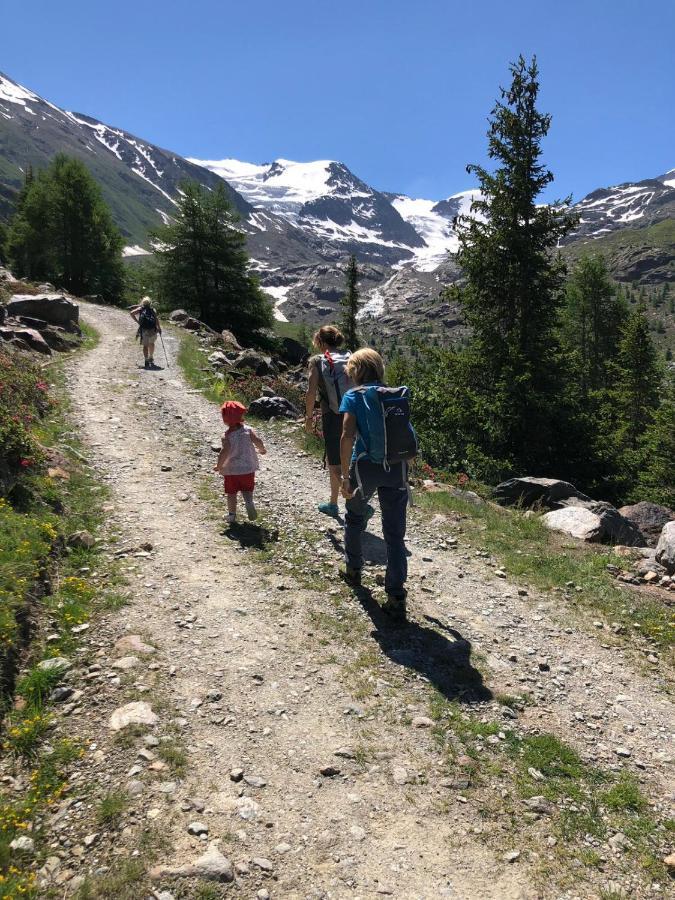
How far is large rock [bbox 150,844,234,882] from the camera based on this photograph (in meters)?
3.45

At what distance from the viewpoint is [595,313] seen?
4859cm

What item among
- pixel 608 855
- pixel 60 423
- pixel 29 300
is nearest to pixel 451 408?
pixel 60 423

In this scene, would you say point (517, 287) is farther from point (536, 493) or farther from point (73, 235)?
point (73, 235)

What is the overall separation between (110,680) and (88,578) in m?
2.12

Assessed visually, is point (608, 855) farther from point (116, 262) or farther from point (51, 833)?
point (116, 262)

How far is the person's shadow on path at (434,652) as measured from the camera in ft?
18.1

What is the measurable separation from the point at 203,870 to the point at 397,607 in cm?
358

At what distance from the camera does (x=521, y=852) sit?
3.76m

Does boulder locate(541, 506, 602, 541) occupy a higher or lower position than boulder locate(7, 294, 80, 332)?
lower

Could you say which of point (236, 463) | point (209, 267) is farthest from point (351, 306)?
point (236, 463)

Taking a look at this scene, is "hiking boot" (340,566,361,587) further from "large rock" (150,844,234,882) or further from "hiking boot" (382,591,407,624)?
"large rock" (150,844,234,882)

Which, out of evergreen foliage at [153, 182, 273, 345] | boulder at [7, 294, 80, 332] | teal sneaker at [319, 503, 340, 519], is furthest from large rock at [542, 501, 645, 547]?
evergreen foliage at [153, 182, 273, 345]

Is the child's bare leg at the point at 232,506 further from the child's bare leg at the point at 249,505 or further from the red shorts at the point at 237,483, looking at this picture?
the child's bare leg at the point at 249,505

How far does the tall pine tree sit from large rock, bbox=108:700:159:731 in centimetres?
1465
